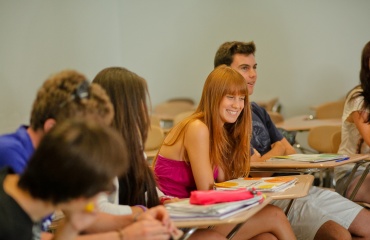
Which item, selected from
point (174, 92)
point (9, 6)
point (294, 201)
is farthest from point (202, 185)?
point (174, 92)

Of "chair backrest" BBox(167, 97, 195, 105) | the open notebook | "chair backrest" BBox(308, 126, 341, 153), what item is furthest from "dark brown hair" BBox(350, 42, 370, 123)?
"chair backrest" BBox(167, 97, 195, 105)

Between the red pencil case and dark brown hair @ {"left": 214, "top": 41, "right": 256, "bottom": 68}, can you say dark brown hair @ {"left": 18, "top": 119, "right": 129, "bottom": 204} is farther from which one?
dark brown hair @ {"left": 214, "top": 41, "right": 256, "bottom": 68}

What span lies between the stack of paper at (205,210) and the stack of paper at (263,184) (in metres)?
0.47

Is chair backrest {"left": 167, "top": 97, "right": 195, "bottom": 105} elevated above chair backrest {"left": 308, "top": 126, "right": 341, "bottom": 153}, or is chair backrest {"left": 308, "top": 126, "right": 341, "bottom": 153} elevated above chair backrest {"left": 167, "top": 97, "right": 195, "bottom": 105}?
chair backrest {"left": 308, "top": 126, "right": 341, "bottom": 153}

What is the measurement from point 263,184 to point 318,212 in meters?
0.82

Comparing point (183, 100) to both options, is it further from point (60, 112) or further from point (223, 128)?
point (60, 112)

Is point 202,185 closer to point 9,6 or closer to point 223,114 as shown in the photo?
point 223,114

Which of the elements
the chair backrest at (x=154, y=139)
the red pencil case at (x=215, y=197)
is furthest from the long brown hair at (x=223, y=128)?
the chair backrest at (x=154, y=139)

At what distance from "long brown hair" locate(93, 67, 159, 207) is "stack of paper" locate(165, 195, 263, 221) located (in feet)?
1.00

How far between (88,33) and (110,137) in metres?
Result: 6.23

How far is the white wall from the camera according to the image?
650 cm

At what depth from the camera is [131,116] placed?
8.23 feet

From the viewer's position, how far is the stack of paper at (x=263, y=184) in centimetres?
284

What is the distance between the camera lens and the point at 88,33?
306 inches
